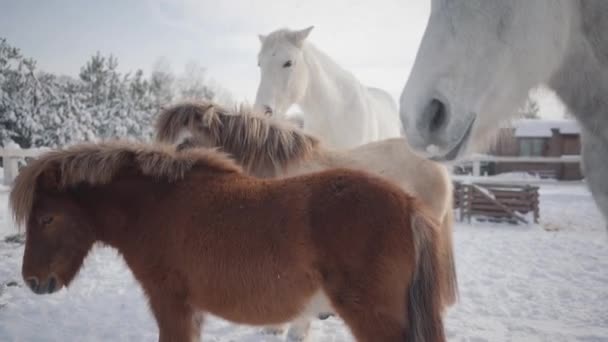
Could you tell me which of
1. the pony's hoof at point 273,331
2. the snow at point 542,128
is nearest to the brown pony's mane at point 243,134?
the pony's hoof at point 273,331

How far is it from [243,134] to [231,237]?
1268 millimetres

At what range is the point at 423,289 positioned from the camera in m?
1.99

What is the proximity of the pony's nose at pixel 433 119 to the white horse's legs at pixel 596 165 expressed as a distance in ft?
2.69

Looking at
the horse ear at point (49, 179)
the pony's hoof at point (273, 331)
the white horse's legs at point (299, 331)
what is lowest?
the pony's hoof at point (273, 331)

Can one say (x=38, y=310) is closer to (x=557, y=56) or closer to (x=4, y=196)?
(x=557, y=56)

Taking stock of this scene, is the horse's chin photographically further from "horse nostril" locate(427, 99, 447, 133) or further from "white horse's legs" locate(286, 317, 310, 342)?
"white horse's legs" locate(286, 317, 310, 342)

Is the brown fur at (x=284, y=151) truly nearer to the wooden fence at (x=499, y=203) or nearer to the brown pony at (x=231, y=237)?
the brown pony at (x=231, y=237)

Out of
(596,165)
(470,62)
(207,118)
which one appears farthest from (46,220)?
(596,165)

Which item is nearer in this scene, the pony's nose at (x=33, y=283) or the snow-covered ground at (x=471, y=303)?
the pony's nose at (x=33, y=283)

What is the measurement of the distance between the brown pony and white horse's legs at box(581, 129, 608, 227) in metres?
0.72

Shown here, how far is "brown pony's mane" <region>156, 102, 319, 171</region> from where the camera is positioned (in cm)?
315

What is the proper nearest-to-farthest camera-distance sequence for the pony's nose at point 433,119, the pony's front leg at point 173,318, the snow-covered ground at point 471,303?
the pony's nose at point 433,119 < the pony's front leg at point 173,318 < the snow-covered ground at point 471,303

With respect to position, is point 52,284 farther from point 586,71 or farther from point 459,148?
point 586,71

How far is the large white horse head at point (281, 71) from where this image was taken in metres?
3.96
